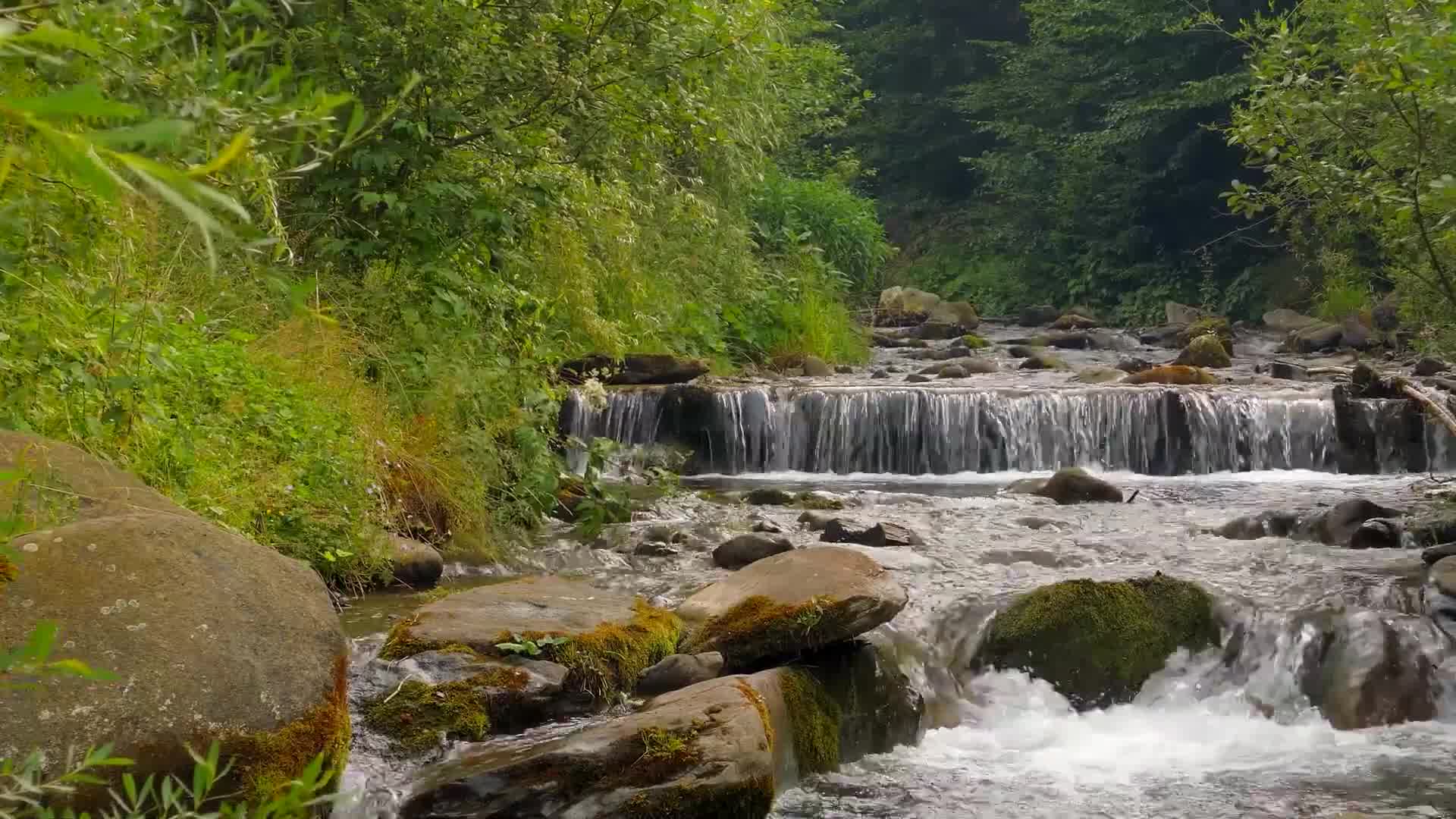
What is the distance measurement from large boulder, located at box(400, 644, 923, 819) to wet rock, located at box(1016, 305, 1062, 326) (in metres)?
23.1

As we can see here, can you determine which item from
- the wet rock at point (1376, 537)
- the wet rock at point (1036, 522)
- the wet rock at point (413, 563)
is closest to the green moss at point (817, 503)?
the wet rock at point (1036, 522)

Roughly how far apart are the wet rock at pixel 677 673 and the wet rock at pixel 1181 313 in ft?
72.4

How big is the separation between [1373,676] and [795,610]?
2868 mm

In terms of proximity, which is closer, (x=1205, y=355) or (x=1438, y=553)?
(x=1438, y=553)

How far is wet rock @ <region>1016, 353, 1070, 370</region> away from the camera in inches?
738

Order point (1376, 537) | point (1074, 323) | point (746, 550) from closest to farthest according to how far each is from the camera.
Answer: point (746, 550)
point (1376, 537)
point (1074, 323)

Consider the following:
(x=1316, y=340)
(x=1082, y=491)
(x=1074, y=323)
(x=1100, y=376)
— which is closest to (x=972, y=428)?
(x=1082, y=491)

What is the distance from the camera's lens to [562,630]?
5734 millimetres

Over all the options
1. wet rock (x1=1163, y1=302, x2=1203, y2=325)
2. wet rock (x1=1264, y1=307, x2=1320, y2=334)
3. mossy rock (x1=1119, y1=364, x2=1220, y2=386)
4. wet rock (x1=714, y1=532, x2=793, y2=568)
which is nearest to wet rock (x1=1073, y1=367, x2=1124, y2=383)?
mossy rock (x1=1119, y1=364, x2=1220, y2=386)

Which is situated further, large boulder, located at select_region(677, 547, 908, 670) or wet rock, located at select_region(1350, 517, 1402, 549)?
wet rock, located at select_region(1350, 517, 1402, 549)

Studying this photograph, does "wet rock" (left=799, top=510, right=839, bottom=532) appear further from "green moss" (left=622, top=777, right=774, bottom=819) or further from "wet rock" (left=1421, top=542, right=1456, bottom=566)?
"green moss" (left=622, top=777, right=774, bottom=819)

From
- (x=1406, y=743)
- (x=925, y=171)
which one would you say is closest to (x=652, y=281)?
(x=1406, y=743)

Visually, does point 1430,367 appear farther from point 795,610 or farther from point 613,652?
point 613,652

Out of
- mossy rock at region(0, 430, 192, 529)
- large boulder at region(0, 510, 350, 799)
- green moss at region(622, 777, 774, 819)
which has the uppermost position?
mossy rock at region(0, 430, 192, 529)
